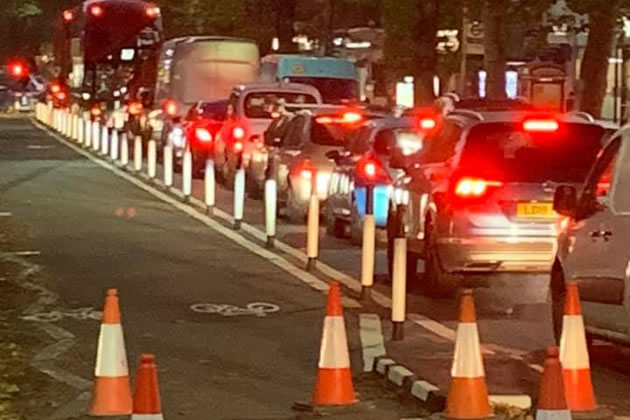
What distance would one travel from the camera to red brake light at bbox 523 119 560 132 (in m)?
15.9

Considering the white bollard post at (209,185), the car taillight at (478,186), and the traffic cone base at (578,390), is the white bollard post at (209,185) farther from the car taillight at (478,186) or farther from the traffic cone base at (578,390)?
the traffic cone base at (578,390)

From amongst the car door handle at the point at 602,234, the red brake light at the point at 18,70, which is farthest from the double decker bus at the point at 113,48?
the car door handle at the point at 602,234

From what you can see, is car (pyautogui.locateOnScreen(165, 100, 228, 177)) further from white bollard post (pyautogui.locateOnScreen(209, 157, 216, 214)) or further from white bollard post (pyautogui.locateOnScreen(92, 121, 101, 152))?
white bollard post (pyautogui.locateOnScreen(209, 157, 216, 214))

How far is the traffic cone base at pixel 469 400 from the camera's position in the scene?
9.74m

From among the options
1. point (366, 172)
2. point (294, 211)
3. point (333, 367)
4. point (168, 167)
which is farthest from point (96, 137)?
point (333, 367)

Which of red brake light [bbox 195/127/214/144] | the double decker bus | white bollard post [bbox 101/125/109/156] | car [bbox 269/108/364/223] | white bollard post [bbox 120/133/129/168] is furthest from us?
the double decker bus

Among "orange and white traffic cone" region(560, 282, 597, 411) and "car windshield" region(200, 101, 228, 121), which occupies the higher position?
"orange and white traffic cone" region(560, 282, 597, 411)

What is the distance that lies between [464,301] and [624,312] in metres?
2.14

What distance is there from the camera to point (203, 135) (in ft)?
115

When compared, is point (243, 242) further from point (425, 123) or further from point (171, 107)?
point (171, 107)

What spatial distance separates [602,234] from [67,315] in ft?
16.3

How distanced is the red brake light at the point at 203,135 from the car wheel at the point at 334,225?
11837 mm

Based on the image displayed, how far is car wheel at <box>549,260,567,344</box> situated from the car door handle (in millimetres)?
718

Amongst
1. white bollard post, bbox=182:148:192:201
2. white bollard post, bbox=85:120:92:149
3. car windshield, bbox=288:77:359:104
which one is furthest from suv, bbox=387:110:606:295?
white bollard post, bbox=85:120:92:149
